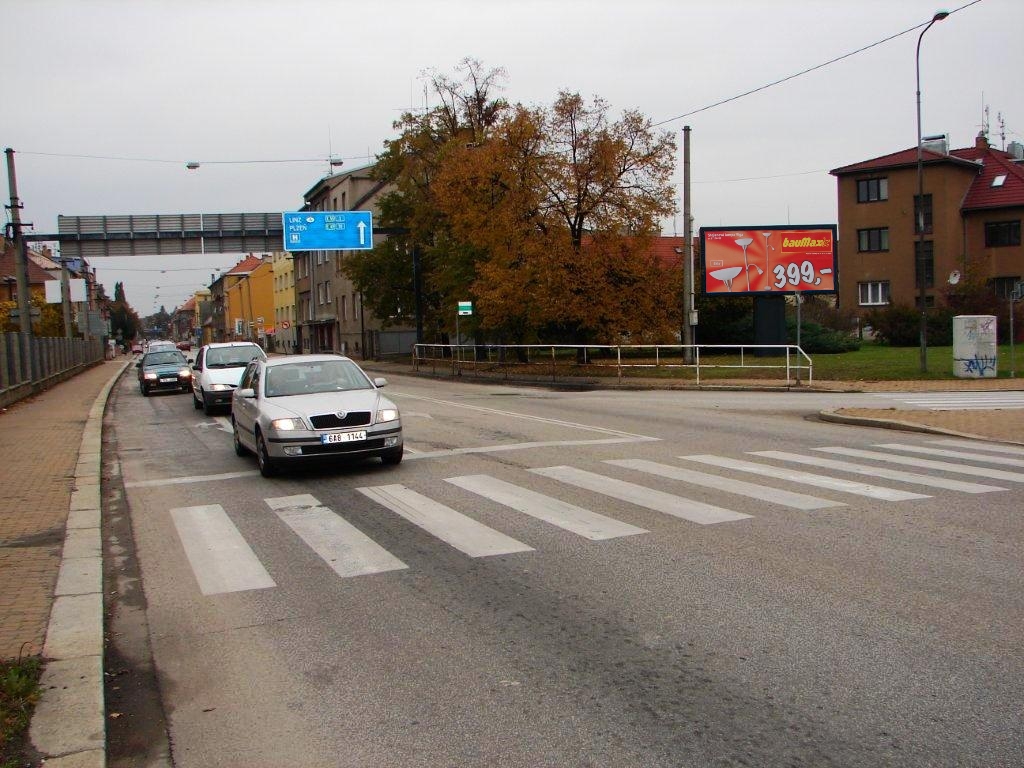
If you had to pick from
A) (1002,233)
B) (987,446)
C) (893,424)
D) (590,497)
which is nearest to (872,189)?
(1002,233)

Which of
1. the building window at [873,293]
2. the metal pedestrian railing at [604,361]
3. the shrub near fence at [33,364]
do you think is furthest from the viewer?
the building window at [873,293]

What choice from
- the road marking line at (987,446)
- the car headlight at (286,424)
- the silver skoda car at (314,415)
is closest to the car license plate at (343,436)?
the silver skoda car at (314,415)

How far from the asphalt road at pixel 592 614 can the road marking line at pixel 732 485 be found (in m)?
0.06

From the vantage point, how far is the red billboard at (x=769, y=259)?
32031 millimetres

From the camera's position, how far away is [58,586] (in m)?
6.30

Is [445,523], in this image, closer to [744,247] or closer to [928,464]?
[928,464]

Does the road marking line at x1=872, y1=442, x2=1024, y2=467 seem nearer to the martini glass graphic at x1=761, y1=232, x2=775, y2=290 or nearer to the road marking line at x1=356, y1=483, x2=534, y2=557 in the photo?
the road marking line at x1=356, y1=483, x2=534, y2=557

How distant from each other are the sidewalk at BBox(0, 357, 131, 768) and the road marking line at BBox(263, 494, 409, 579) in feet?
5.33

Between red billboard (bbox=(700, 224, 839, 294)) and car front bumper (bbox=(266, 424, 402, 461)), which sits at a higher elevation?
red billboard (bbox=(700, 224, 839, 294))

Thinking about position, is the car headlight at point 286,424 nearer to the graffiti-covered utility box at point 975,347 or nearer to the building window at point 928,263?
the graffiti-covered utility box at point 975,347

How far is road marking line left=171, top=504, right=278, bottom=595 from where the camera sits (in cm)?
645

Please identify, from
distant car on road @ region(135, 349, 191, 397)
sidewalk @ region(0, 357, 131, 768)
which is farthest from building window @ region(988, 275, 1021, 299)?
sidewalk @ region(0, 357, 131, 768)

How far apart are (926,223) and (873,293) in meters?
4.46

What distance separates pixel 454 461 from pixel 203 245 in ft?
132
